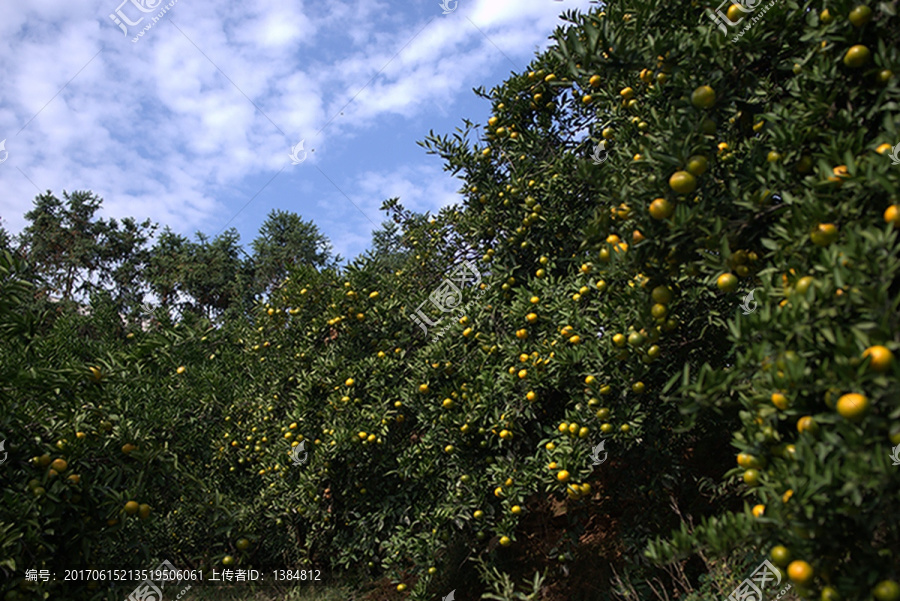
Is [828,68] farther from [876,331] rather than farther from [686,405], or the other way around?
[686,405]

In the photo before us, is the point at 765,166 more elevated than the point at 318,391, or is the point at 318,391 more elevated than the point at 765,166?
the point at 318,391

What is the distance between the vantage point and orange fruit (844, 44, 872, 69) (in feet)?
5.67

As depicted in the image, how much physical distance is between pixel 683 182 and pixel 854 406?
A: 3.02 feet

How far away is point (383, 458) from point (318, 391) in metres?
0.98

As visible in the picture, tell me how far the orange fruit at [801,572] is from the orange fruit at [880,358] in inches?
22.3

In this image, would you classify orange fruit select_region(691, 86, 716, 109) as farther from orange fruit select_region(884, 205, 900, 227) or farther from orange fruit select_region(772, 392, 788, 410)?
orange fruit select_region(772, 392, 788, 410)

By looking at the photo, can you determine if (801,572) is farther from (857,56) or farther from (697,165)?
(857,56)

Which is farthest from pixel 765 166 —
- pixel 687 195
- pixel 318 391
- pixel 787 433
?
pixel 318 391

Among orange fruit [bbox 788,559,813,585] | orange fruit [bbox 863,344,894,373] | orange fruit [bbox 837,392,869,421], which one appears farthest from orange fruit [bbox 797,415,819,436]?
orange fruit [bbox 788,559,813,585]

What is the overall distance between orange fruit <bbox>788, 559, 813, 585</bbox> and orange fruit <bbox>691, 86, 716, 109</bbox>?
159cm

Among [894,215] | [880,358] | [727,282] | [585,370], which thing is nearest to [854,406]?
[880,358]

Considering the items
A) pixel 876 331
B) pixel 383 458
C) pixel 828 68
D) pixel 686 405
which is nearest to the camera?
pixel 876 331

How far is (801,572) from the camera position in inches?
55.8

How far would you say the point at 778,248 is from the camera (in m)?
1.78
